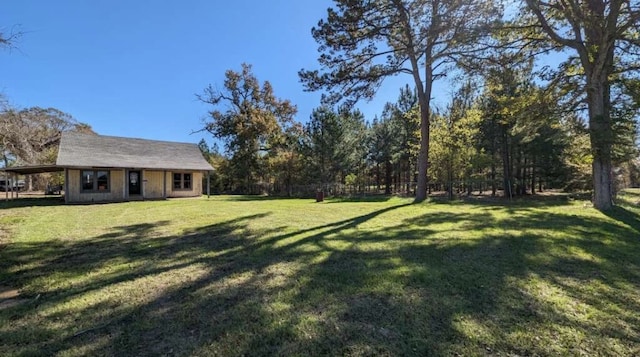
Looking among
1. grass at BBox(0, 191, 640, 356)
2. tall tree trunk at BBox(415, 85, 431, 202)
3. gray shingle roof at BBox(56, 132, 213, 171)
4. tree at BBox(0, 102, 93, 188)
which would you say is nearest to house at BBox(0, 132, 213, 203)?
gray shingle roof at BBox(56, 132, 213, 171)

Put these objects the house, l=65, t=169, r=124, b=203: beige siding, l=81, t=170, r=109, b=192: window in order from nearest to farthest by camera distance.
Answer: l=65, t=169, r=124, b=203: beige siding < the house < l=81, t=170, r=109, b=192: window

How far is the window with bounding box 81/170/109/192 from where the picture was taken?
57.5 ft

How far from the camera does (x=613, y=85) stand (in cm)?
1159

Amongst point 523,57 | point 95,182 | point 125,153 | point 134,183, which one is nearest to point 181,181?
point 134,183

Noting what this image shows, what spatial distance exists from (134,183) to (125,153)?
1995mm

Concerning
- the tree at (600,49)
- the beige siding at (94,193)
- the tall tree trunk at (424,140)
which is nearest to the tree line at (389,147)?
the tall tree trunk at (424,140)

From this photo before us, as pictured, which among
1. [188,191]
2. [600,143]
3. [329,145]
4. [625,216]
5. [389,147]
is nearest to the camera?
[625,216]

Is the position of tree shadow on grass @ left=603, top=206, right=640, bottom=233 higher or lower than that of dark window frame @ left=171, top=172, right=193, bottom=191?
lower

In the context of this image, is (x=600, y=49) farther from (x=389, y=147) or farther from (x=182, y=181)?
(x=182, y=181)

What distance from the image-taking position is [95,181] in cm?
1794

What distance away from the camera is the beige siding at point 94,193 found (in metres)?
16.8

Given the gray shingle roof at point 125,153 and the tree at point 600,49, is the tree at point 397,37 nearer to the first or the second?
the tree at point 600,49

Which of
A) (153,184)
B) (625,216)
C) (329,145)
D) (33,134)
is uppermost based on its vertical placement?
(33,134)

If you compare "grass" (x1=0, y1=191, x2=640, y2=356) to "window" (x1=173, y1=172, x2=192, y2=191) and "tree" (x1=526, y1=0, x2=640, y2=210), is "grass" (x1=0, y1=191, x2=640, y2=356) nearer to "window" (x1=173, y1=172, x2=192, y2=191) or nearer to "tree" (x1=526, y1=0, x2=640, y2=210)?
"tree" (x1=526, y1=0, x2=640, y2=210)
